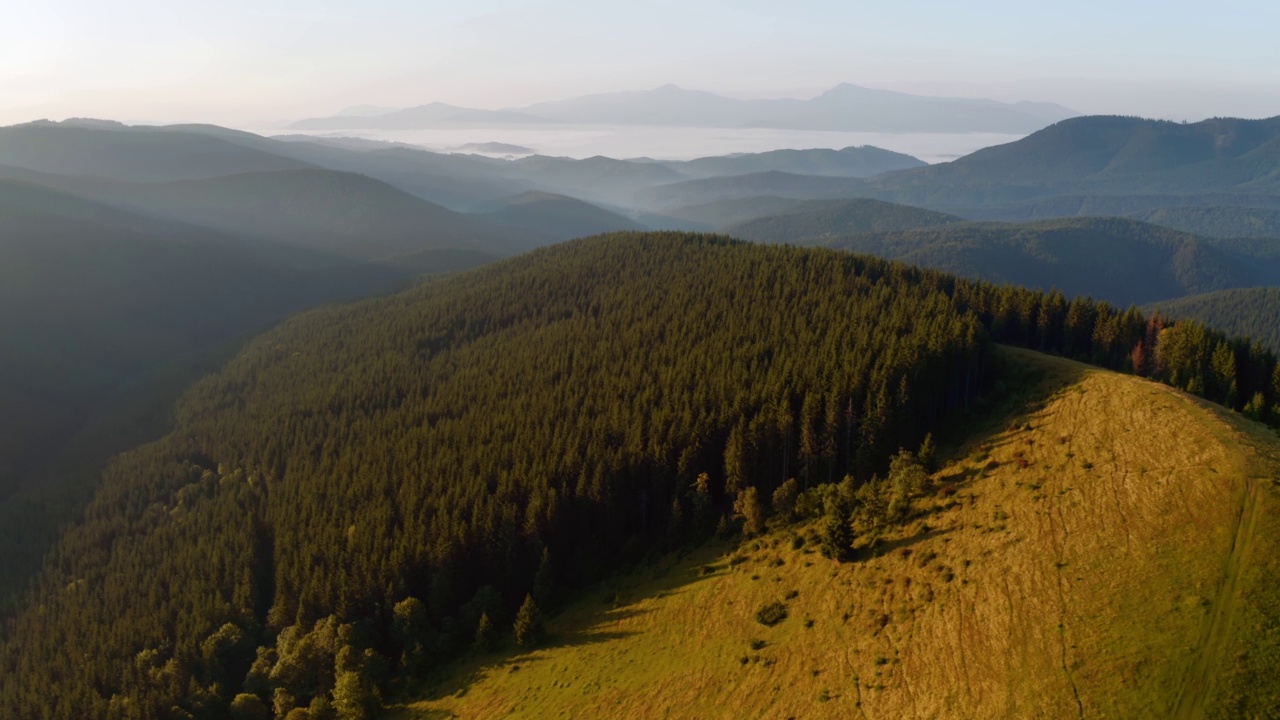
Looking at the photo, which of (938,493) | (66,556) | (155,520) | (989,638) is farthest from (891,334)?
(66,556)

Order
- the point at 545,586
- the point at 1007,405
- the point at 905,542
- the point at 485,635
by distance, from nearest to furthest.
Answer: the point at 905,542 → the point at 485,635 → the point at 545,586 → the point at 1007,405

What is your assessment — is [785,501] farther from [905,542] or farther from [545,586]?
[545,586]

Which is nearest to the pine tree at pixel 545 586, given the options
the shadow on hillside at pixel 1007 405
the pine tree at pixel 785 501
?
the pine tree at pixel 785 501

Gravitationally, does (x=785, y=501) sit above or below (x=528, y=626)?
above

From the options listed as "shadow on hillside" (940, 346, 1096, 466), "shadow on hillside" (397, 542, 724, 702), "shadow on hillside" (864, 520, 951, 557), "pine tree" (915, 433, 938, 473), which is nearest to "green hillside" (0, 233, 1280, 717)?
"shadow on hillside" (940, 346, 1096, 466)

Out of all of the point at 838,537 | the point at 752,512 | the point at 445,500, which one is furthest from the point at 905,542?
the point at 445,500

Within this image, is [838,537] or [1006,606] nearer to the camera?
[1006,606]

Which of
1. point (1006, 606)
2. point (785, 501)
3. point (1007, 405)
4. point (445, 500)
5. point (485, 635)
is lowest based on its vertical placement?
point (485, 635)
